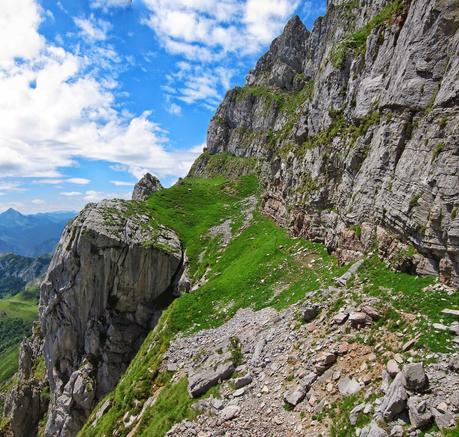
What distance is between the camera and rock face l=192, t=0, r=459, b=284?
2156 cm

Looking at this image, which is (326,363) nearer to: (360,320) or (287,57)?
(360,320)

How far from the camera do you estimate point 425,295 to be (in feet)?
62.2

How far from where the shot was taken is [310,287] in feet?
92.9

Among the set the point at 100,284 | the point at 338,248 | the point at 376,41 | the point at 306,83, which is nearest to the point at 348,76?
the point at 376,41

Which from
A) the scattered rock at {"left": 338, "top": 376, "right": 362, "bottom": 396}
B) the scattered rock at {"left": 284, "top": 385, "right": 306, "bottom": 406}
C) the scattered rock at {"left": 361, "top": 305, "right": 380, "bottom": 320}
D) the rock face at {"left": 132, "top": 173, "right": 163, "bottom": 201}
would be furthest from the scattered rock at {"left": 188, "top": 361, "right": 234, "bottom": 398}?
the rock face at {"left": 132, "top": 173, "right": 163, "bottom": 201}

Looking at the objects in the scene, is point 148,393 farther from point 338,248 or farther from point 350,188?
point 350,188

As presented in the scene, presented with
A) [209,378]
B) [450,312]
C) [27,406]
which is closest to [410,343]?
[450,312]

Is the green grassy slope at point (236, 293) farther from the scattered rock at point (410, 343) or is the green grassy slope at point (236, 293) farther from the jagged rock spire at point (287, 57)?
the jagged rock spire at point (287, 57)

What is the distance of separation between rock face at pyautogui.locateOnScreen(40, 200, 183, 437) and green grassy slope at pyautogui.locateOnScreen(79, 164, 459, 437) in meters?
7.07

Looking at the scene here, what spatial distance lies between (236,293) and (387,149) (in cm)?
1959

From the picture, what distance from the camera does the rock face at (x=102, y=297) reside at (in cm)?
5375

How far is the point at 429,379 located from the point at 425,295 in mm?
6212

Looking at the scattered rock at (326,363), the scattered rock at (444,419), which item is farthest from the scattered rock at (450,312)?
the scattered rock at (326,363)

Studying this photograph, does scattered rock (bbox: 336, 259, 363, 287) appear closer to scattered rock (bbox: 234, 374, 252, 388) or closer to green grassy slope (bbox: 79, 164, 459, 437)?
green grassy slope (bbox: 79, 164, 459, 437)
